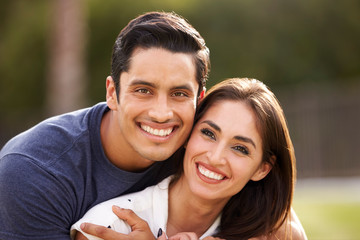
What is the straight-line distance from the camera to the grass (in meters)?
6.19

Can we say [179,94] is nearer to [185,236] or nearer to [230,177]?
[230,177]

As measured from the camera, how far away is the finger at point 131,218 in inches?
151

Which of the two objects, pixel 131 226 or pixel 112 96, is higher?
pixel 112 96

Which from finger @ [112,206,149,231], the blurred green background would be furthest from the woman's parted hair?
the blurred green background

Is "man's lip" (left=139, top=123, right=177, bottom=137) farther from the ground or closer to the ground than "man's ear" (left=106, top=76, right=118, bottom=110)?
closer to the ground

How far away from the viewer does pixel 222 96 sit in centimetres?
417

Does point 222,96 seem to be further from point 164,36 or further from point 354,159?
point 354,159

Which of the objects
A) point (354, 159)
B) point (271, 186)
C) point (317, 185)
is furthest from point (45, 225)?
point (354, 159)

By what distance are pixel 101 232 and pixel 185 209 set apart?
746 mm

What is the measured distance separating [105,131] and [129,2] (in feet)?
29.8

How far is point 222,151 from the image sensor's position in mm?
3953

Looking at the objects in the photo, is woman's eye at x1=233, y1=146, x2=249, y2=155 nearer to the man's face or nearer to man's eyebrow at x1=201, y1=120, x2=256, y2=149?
man's eyebrow at x1=201, y1=120, x2=256, y2=149

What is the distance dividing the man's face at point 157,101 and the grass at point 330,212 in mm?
2641

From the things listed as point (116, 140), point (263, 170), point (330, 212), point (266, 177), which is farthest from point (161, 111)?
point (330, 212)
